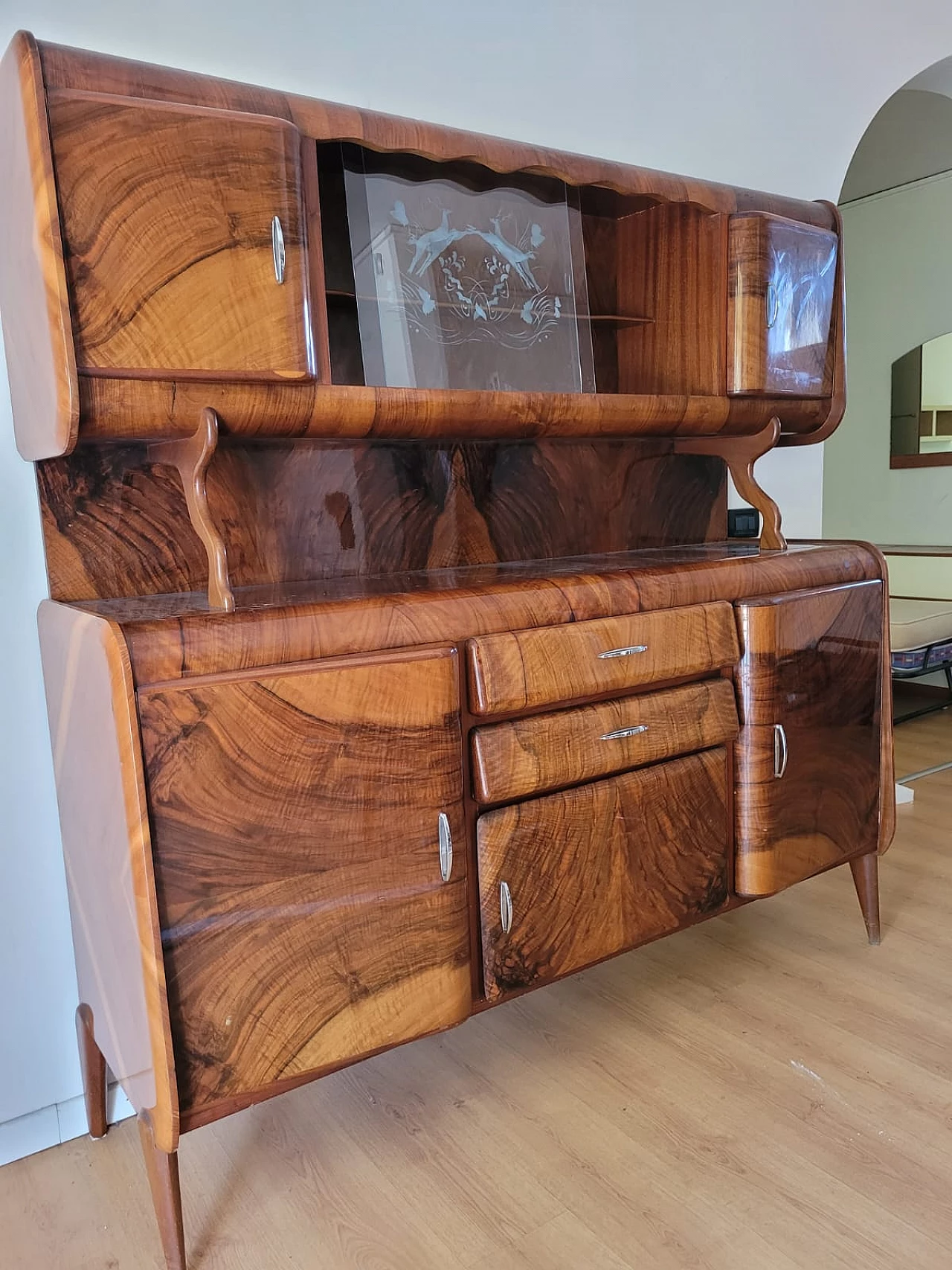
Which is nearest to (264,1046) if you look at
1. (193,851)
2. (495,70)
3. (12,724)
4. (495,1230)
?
(193,851)

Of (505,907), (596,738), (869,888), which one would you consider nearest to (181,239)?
(596,738)

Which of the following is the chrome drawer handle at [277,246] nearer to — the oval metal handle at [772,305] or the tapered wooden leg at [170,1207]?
the oval metal handle at [772,305]

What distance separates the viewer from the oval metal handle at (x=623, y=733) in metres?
1.45

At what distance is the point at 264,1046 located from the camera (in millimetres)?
1187

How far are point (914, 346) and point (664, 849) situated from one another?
374 cm

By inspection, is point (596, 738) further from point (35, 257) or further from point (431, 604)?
point (35, 257)

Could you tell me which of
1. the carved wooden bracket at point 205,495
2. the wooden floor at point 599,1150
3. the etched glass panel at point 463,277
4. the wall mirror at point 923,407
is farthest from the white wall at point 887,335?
the carved wooden bracket at point 205,495

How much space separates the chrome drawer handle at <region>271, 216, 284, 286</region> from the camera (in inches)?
47.4

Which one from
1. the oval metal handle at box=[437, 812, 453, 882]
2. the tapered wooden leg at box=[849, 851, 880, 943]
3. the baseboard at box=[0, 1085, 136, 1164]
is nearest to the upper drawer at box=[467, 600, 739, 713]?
the oval metal handle at box=[437, 812, 453, 882]

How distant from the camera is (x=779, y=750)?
1.67 m

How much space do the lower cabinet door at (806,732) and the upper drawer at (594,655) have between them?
0.29ft

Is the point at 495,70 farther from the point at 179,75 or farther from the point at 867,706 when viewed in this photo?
the point at 867,706

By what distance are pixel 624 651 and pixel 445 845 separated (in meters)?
0.41

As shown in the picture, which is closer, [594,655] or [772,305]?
[594,655]
